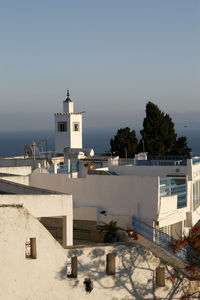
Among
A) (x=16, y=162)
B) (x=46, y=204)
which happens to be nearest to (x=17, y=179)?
(x=46, y=204)

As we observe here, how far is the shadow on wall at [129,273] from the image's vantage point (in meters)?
→ 22.6

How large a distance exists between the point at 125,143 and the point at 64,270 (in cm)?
3936

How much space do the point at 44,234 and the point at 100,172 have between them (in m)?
11.0

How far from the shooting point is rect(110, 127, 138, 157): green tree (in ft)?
197

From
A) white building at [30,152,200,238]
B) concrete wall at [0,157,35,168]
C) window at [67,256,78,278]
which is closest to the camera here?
window at [67,256,78,278]

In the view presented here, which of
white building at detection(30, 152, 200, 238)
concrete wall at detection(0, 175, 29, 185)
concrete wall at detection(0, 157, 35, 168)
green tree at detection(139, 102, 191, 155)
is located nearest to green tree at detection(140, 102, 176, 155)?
green tree at detection(139, 102, 191, 155)

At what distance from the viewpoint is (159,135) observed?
203ft

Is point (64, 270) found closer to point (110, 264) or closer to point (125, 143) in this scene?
point (110, 264)

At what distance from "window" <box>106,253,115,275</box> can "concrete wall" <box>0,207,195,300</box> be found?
0.16 m

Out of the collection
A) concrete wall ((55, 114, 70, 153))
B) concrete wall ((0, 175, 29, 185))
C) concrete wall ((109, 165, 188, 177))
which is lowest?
concrete wall ((0, 175, 29, 185))

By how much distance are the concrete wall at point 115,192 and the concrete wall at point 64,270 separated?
390cm

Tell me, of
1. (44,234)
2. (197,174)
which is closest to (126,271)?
(44,234)

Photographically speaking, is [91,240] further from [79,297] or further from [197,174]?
[197,174]

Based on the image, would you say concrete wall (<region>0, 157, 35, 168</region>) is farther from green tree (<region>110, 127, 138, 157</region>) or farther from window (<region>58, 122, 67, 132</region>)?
window (<region>58, 122, 67, 132</region>)
